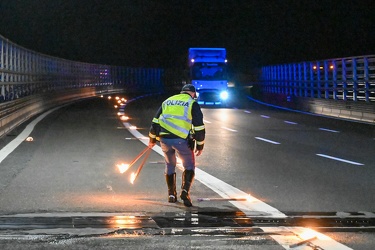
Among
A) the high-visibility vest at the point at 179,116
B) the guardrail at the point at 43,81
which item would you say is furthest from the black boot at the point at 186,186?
the guardrail at the point at 43,81

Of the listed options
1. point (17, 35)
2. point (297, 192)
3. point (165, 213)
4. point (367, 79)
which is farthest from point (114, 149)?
point (17, 35)

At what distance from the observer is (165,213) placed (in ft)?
30.4

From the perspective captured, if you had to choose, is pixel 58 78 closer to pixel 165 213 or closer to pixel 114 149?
pixel 114 149

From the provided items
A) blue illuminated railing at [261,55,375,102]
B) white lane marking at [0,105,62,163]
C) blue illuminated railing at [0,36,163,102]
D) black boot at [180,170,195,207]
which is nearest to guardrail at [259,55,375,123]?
blue illuminated railing at [261,55,375,102]

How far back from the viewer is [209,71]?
148 feet

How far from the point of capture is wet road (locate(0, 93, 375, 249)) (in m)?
8.41

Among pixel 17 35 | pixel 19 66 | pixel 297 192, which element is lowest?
pixel 297 192

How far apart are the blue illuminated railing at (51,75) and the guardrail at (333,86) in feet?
50.7

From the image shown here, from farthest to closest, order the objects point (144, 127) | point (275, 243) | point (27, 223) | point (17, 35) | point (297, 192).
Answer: point (17, 35), point (144, 127), point (297, 192), point (27, 223), point (275, 243)

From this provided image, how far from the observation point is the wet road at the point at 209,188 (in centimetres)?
841

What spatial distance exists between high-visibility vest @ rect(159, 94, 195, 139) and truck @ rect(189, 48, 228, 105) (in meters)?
34.6

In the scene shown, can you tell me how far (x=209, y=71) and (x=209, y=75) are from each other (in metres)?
0.27

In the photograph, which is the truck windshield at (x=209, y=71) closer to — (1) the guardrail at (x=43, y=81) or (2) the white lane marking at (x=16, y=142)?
(1) the guardrail at (x=43, y=81)

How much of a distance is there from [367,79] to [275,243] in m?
26.7
